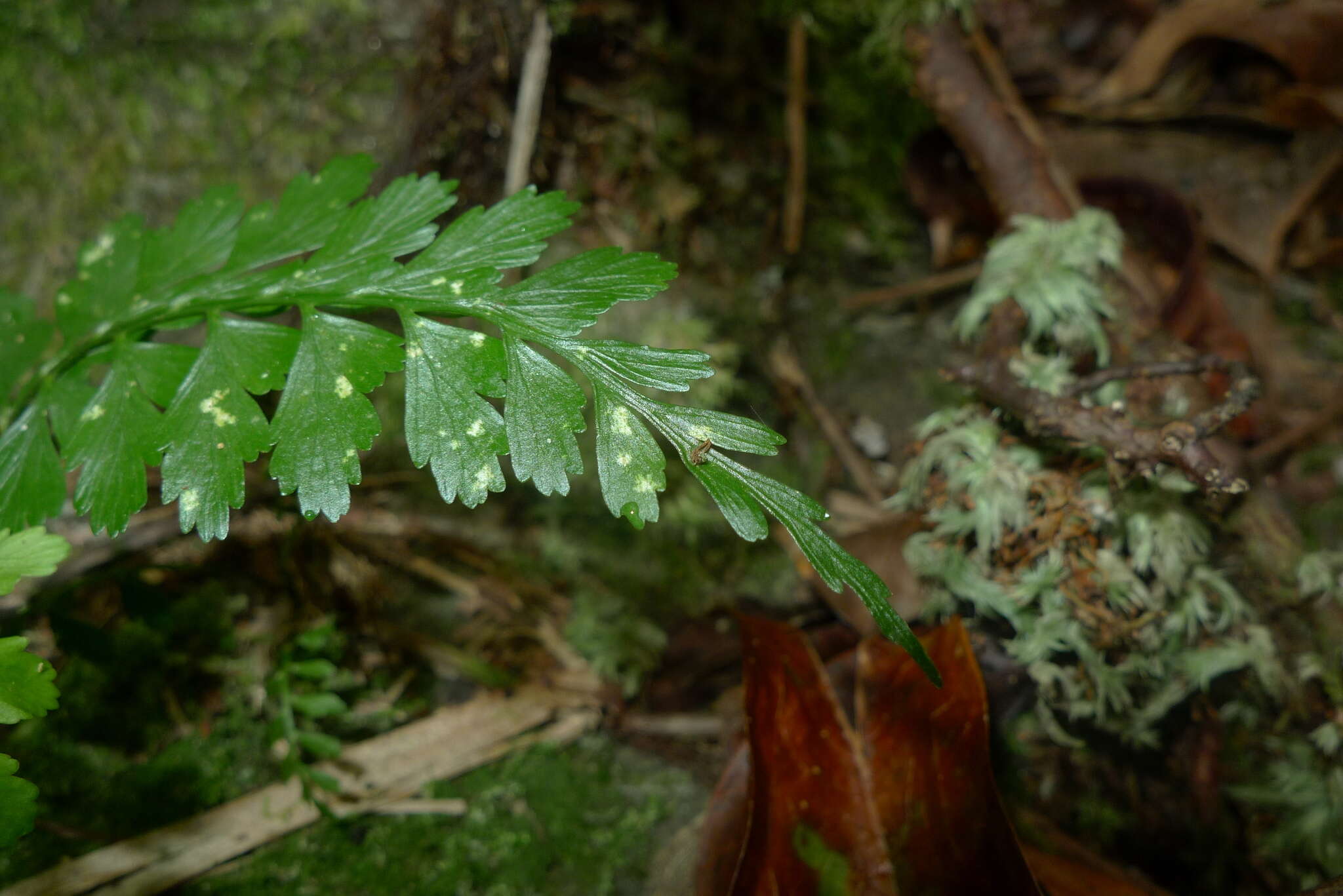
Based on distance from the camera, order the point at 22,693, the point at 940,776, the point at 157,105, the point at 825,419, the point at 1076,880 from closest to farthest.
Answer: the point at 22,693
the point at 940,776
the point at 1076,880
the point at 157,105
the point at 825,419

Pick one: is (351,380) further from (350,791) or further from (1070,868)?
(1070,868)

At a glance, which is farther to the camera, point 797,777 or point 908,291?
point 908,291

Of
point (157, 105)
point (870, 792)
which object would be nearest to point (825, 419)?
point (870, 792)

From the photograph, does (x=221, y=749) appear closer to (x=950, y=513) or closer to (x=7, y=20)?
(x=950, y=513)

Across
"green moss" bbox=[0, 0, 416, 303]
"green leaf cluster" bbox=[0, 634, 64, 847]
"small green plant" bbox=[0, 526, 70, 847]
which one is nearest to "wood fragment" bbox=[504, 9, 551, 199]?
"green moss" bbox=[0, 0, 416, 303]

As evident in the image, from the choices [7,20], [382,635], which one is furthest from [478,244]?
[7,20]

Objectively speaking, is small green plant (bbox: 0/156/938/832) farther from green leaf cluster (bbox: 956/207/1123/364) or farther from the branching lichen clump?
green leaf cluster (bbox: 956/207/1123/364)

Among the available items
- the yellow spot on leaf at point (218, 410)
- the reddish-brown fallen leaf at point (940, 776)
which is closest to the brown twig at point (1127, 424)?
the reddish-brown fallen leaf at point (940, 776)
